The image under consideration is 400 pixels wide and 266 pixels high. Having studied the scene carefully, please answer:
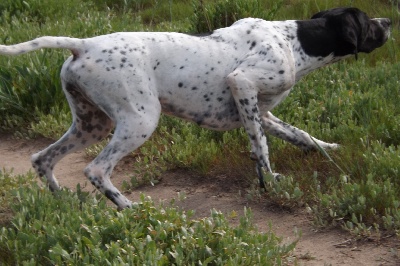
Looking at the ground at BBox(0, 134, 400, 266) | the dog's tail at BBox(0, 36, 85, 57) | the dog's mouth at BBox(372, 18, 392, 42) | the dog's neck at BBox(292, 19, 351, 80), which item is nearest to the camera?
the ground at BBox(0, 134, 400, 266)

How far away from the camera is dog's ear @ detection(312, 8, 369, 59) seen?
6086 millimetres

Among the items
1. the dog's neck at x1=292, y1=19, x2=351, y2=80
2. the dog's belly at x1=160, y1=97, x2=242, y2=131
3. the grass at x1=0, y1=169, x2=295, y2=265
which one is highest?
the dog's neck at x1=292, y1=19, x2=351, y2=80

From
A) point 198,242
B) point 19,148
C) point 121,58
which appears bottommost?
point 19,148

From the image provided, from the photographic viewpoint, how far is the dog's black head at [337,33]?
20.0 feet

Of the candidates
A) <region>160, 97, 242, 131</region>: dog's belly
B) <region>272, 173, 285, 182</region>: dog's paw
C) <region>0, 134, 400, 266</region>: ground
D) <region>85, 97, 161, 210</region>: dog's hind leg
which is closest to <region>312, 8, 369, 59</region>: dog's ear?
<region>160, 97, 242, 131</region>: dog's belly

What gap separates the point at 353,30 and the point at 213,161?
1.44m

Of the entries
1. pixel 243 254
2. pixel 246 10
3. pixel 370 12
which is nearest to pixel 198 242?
pixel 243 254

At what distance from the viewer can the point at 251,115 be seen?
5824 millimetres

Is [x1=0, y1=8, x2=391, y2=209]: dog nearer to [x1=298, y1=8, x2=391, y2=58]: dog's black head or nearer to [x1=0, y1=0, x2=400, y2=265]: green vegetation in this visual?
[x1=298, y1=8, x2=391, y2=58]: dog's black head

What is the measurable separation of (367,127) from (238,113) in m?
1.09

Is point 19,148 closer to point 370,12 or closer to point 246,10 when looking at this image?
point 246,10

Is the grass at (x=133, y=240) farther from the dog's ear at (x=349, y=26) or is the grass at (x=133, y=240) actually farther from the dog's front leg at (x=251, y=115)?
the dog's ear at (x=349, y=26)

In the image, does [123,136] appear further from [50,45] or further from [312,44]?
[312,44]

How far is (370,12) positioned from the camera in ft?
31.7
